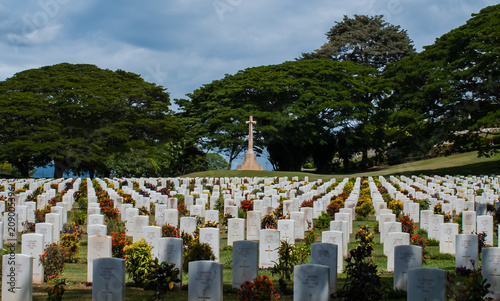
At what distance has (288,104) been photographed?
45.2 metres

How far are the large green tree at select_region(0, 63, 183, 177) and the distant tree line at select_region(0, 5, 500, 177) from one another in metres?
0.09

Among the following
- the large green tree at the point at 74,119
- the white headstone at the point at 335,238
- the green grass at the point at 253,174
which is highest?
the large green tree at the point at 74,119

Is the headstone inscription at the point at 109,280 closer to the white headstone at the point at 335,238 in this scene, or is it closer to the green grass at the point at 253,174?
the white headstone at the point at 335,238

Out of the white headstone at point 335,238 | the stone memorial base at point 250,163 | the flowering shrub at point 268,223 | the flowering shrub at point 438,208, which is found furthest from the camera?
the stone memorial base at point 250,163

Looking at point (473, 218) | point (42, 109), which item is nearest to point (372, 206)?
point (473, 218)

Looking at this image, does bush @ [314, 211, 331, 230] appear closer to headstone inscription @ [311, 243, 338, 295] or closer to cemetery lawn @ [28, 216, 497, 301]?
cemetery lawn @ [28, 216, 497, 301]

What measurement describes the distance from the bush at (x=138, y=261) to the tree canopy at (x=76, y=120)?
32554mm

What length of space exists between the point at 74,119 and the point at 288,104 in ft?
54.6

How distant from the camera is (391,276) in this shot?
9.37 metres

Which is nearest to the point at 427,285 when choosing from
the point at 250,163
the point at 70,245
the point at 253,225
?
the point at 70,245

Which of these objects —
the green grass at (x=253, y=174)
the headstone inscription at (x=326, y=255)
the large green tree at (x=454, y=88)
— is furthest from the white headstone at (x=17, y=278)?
the green grass at (x=253, y=174)

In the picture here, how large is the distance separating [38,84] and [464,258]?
40322mm

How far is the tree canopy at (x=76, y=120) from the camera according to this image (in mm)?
40438

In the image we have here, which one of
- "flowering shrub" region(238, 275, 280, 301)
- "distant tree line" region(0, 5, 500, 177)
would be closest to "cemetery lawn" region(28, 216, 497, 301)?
"flowering shrub" region(238, 275, 280, 301)
